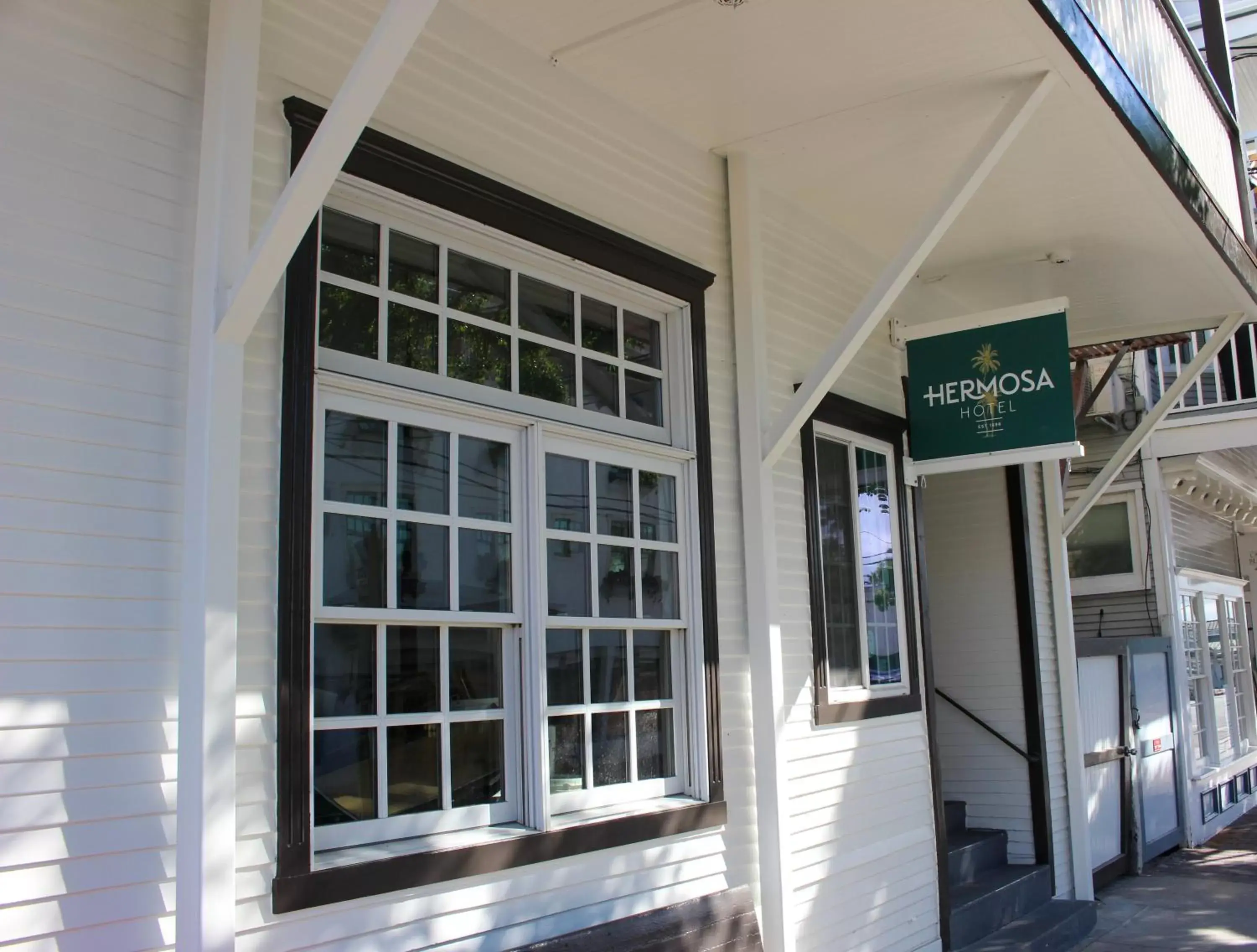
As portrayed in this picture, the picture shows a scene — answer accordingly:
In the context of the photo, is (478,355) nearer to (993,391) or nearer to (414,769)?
(414,769)

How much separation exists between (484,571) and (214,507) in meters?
1.25

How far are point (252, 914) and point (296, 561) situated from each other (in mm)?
998

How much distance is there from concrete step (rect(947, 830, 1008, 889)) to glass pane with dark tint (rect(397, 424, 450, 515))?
15.4 ft

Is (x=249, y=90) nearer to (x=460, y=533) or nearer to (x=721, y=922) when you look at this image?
(x=460, y=533)

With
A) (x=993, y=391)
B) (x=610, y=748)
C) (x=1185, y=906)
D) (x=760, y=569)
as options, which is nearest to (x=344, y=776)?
(x=610, y=748)

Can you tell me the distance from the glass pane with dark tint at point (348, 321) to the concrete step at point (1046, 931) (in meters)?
5.15

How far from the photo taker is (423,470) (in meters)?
4.14

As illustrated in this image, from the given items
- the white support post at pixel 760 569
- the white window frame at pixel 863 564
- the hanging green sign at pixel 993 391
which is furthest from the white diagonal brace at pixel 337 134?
the hanging green sign at pixel 993 391

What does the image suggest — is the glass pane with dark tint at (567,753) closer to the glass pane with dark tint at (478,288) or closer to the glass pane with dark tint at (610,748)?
the glass pane with dark tint at (610,748)

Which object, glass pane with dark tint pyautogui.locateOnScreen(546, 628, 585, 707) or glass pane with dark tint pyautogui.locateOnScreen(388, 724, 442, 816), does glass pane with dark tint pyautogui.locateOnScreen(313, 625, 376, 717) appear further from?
glass pane with dark tint pyautogui.locateOnScreen(546, 628, 585, 707)

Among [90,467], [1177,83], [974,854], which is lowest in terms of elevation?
[974,854]

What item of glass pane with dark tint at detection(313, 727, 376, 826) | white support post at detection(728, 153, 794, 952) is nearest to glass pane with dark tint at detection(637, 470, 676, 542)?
white support post at detection(728, 153, 794, 952)

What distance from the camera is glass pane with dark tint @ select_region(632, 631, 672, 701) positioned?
498 centimetres

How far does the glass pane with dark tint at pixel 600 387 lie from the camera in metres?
4.97
